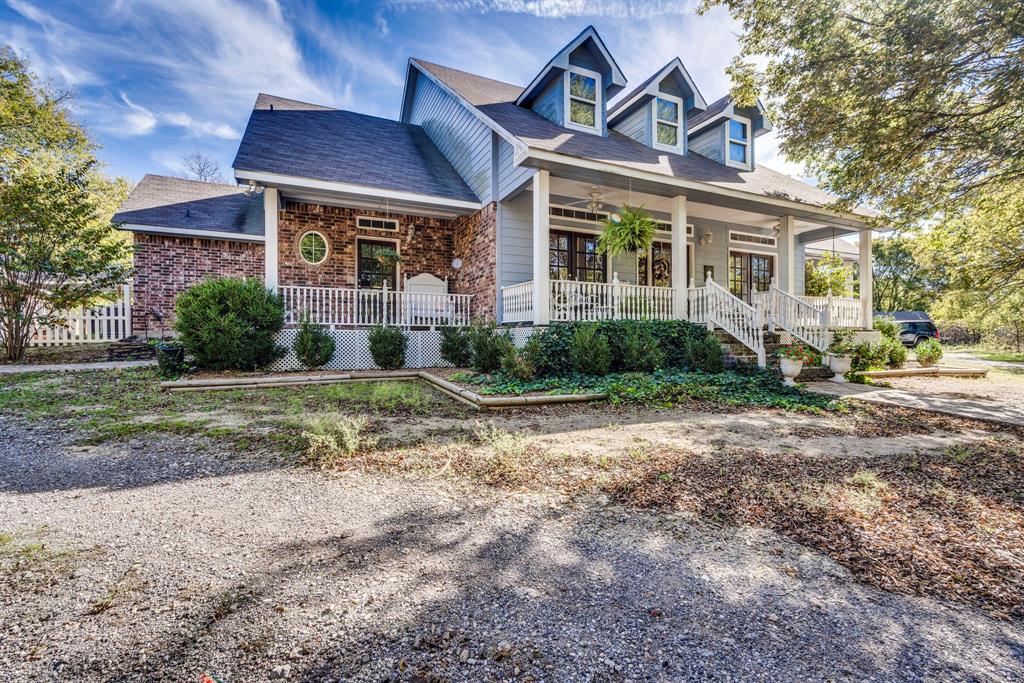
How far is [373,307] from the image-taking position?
31.8 ft

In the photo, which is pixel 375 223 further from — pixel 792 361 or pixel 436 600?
pixel 436 600

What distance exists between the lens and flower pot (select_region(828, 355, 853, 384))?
8.32 m

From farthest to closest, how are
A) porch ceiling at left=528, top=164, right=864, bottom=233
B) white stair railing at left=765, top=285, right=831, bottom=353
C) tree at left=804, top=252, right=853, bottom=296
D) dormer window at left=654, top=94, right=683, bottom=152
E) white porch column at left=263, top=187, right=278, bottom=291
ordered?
tree at left=804, top=252, right=853, bottom=296, dormer window at left=654, top=94, right=683, bottom=152, white stair railing at left=765, top=285, right=831, bottom=353, porch ceiling at left=528, top=164, right=864, bottom=233, white porch column at left=263, top=187, right=278, bottom=291

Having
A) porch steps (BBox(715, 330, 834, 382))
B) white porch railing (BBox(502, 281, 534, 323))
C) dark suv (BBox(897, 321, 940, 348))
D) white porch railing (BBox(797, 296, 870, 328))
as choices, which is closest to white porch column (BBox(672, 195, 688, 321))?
porch steps (BBox(715, 330, 834, 382))

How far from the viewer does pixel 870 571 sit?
198 centimetres

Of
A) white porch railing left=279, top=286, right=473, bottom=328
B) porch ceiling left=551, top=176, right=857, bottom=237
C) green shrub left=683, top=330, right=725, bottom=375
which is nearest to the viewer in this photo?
green shrub left=683, top=330, right=725, bottom=375

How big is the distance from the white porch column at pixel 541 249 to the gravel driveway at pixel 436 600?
5473 mm

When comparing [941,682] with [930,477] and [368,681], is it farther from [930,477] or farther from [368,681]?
[930,477]

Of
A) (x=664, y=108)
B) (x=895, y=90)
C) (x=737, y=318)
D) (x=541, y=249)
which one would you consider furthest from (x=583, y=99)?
(x=737, y=318)

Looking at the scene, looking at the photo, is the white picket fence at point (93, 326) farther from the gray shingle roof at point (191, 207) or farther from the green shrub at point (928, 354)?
the green shrub at point (928, 354)

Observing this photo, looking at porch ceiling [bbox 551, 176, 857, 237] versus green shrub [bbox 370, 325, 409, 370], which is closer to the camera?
green shrub [bbox 370, 325, 409, 370]

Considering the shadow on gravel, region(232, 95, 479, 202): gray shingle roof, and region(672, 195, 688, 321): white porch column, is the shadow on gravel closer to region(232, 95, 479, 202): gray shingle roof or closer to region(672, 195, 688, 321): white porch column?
region(672, 195, 688, 321): white porch column

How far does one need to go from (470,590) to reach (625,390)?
4.90m

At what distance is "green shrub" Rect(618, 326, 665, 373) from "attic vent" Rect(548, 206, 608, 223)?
12.6ft
